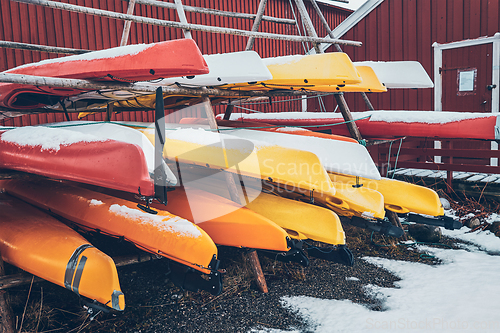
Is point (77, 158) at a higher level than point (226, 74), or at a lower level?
lower

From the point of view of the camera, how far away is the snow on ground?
2484 mm

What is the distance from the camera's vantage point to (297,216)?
2.96 m

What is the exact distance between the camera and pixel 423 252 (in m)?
3.90

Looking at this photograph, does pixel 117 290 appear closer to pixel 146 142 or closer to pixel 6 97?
pixel 146 142

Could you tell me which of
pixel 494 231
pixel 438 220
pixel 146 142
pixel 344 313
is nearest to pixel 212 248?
pixel 146 142

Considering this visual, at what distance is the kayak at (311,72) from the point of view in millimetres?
3365

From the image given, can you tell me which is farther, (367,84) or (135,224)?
(367,84)

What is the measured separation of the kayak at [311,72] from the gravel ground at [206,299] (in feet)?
5.85

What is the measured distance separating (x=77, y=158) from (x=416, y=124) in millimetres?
3725

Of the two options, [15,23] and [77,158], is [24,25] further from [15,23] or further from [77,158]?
[77,158]

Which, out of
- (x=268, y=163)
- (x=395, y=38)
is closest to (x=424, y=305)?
(x=268, y=163)

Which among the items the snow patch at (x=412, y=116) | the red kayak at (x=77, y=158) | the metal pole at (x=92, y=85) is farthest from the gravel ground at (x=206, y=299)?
the snow patch at (x=412, y=116)

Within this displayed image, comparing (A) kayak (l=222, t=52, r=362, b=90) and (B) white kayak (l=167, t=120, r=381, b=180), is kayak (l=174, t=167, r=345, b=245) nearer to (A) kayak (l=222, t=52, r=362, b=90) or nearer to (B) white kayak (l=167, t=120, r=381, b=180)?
(B) white kayak (l=167, t=120, r=381, b=180)

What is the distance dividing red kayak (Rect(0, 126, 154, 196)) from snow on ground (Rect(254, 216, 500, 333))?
5.30 ft
